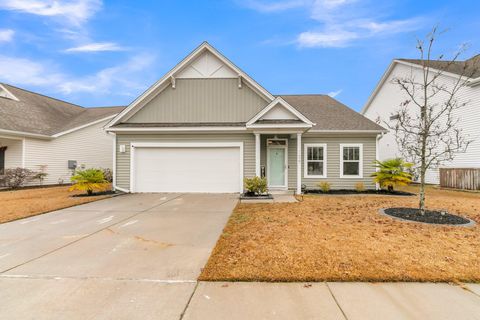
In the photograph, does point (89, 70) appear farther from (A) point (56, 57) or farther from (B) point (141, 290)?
(B) point (141, 290)

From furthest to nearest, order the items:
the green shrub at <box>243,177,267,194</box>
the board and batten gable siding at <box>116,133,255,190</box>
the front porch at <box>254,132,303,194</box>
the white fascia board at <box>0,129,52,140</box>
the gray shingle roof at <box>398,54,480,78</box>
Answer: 1. the gray shingle roof at <box>398,54,480,78</box>
2. the white fascia board at <box>0,129,52,140</box>
3. the front porch at <box>254,132,303,194</box>
4. the board and batten gable siding at <box>116,133,255,190</box>
5. the green shrub at <box>243,177,267,194</box>

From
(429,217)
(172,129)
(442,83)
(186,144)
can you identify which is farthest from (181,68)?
(442,83)

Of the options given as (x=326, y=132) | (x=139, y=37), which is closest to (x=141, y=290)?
(x=326, y=132)

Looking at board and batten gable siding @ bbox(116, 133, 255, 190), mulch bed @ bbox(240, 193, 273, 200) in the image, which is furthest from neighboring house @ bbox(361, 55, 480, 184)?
board and batten gable siding @ bbox(116, 133, 255, 190)

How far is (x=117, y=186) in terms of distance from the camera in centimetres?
1203

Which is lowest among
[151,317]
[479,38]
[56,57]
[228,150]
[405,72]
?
[151,317]

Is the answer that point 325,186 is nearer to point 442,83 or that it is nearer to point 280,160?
point 280,160

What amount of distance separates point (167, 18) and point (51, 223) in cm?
1131

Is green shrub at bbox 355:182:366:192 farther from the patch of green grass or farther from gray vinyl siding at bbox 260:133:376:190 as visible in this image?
the patch of green grass

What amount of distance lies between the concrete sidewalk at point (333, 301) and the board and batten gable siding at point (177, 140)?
8603mm

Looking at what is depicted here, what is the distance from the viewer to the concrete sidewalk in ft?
8.39

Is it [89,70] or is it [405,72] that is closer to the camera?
[405,72]

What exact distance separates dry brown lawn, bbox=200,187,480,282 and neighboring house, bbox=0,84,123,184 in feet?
50.0

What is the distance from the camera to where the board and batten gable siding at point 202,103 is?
12125 mm
